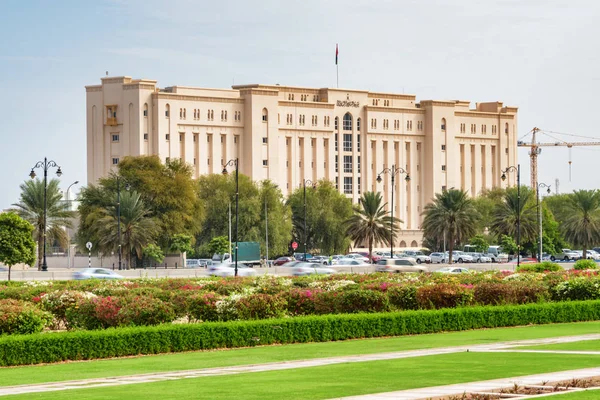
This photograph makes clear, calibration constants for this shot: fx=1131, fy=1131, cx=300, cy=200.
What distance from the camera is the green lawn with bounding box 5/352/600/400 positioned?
17750 mm

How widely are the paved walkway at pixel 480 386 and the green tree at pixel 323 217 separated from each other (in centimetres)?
9914

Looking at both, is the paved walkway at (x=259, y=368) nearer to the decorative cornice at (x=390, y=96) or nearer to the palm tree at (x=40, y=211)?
the palm tree at (x=40, y=211)

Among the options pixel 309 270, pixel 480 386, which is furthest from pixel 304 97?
pixel 480 386

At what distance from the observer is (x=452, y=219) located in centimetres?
10256

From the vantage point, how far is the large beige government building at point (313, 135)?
130500mm

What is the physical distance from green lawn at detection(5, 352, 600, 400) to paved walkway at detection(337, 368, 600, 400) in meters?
0.54

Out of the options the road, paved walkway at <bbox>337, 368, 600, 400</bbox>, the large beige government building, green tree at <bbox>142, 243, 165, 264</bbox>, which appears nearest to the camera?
paved walkway at <bbox>337, 368, 600, 400</bbox>

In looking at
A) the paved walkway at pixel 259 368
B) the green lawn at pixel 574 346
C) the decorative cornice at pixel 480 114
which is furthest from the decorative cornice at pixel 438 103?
the green lawn at pixel 574 346

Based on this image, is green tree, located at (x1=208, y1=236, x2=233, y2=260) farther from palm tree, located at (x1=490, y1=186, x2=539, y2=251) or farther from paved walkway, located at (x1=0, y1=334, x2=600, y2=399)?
paved walkway, located at (x1=0, y1=334, x2=600, y2=399)

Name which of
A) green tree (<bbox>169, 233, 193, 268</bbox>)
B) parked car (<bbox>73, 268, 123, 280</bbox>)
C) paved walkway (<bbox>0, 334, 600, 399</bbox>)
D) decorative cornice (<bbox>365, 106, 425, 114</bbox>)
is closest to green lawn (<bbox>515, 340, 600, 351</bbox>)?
paved walkway (<bbox>0, 334, 600, 399</bbox>)

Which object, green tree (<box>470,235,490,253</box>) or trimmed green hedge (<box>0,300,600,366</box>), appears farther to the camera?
green tree (<box>470,235,490,253</box>)

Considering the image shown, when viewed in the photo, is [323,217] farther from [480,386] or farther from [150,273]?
[480,386]

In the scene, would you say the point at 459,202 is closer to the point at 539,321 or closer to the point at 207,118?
the point at 207,118

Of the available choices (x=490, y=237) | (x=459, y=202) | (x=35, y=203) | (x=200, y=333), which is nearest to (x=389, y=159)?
(x=490, y=237)
